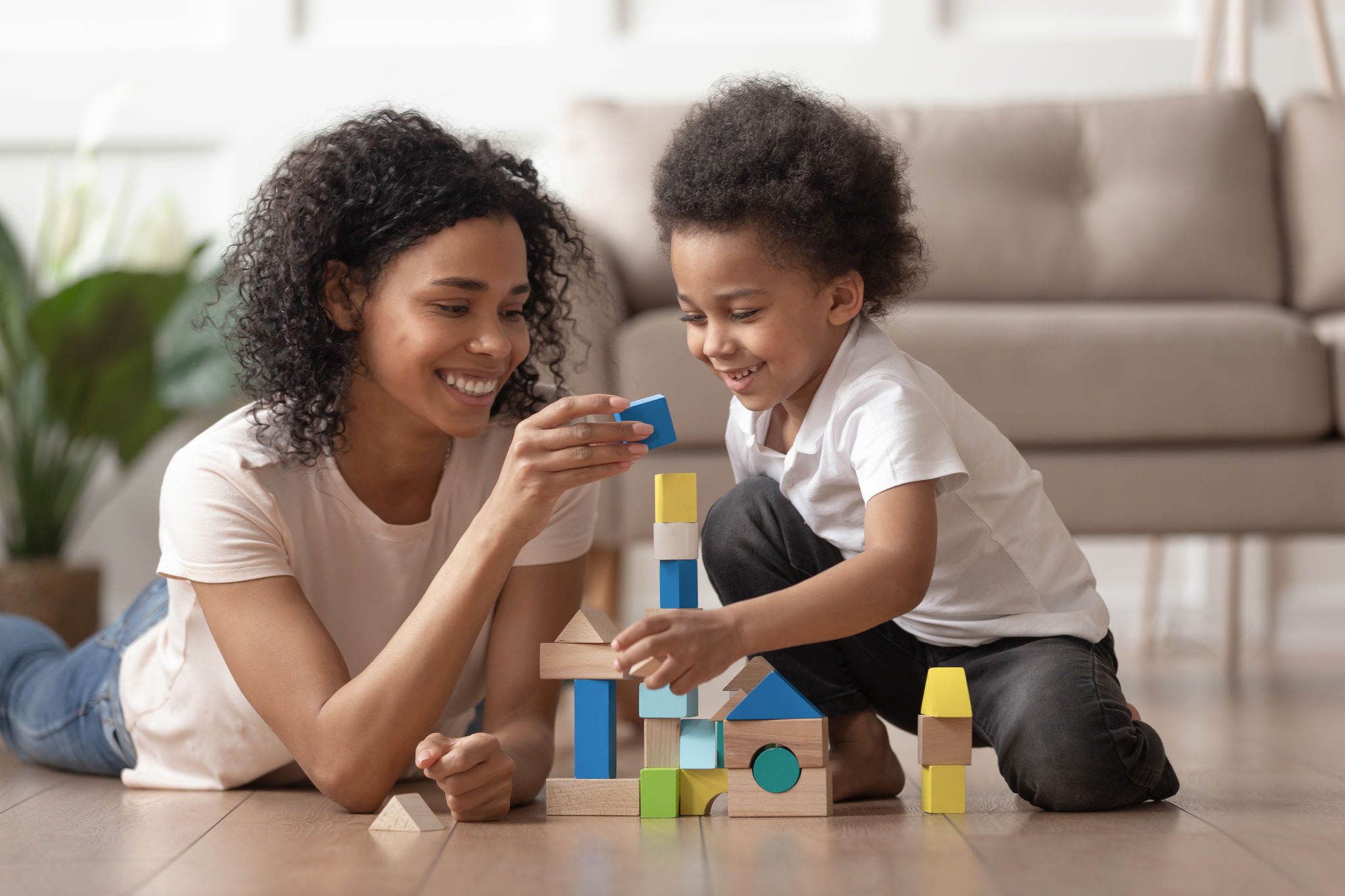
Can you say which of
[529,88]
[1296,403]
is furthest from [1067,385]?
[529,88]

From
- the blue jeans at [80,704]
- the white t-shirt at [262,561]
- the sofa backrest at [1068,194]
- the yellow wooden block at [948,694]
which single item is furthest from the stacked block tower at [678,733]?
the sofa backrest at [1068,194]

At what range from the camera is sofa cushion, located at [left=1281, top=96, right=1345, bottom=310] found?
2207 mm

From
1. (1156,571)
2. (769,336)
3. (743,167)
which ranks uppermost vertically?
(743,167)

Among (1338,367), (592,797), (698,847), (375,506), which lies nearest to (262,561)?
(375,506)

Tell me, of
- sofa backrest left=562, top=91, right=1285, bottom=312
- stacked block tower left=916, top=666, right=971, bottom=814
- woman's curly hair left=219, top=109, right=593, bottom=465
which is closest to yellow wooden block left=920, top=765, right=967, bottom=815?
stacked block tower left=916, top=666, right=971, bottom=814

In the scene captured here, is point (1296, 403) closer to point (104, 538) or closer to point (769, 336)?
point (769, 336)

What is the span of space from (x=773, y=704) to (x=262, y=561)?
0.47 meters

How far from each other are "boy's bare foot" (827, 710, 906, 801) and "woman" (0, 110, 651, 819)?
0.28 metres

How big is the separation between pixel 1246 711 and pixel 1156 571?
736 millimetres

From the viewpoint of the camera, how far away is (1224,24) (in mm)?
2709

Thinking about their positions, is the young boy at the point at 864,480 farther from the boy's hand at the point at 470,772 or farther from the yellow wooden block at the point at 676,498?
the boy's hand at the point at 470,772

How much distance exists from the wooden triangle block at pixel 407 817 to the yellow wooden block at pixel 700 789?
0.21 metres

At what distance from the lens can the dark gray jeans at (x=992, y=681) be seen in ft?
3.59

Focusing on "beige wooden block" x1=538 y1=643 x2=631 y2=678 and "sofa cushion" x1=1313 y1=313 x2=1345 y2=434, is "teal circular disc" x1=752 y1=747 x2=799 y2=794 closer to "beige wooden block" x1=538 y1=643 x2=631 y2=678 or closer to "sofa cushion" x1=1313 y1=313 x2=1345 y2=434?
"beige wooden block" x1=538 y1=643 x2=631 y2=678
